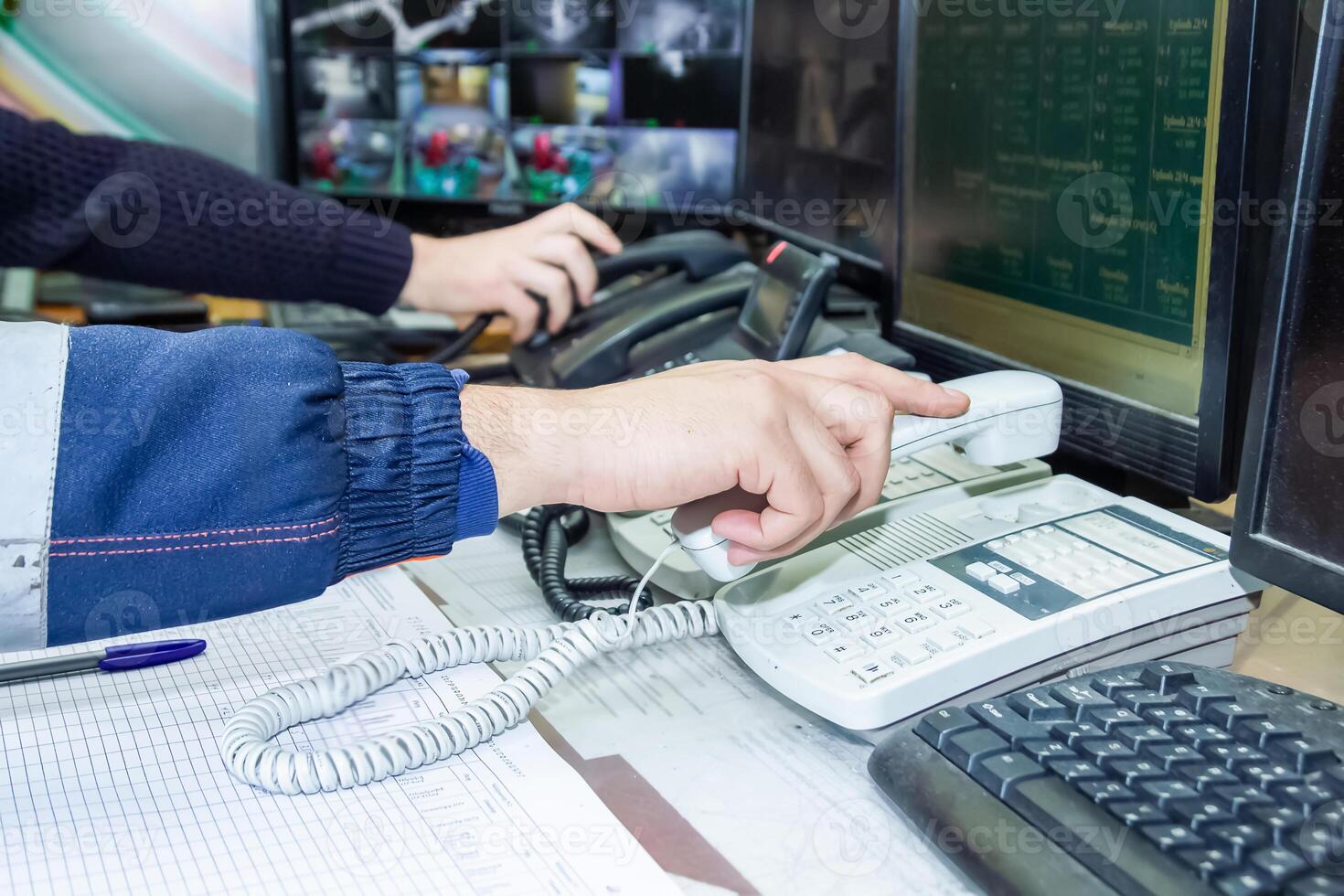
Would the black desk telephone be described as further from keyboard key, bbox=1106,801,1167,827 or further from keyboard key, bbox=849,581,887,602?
keyboard key, bbox=1106,801,1167,827

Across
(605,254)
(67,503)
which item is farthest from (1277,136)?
(605,254)

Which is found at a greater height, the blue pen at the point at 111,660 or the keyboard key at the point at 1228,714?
the keyboard key at the point at 1228,714

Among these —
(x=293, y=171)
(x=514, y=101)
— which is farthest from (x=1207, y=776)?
(x=293, y=171)

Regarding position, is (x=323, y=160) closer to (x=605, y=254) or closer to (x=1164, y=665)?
(x=605, y=254)

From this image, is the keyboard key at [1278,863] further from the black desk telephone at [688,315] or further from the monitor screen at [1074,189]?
the black desk telephone at [688,315]

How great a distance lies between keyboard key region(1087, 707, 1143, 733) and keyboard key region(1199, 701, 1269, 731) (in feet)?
0.10

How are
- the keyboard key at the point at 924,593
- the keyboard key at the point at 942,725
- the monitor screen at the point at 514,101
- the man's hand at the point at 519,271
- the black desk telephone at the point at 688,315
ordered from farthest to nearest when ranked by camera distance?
the monitor screen at the point at 514,101 < the man's hand at the point at 519,271 < the black desk telephone at the point at 688,315 < the keyboard key at the point at 924,593 < the keyboard key at the point at 942,725

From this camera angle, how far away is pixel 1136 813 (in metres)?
0.44

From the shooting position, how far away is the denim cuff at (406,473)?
0.57 metres

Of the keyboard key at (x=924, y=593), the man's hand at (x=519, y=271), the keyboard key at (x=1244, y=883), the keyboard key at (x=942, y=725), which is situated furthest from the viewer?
the man's hand at (x=519, y=271)

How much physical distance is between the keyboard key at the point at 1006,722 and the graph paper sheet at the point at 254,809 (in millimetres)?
155

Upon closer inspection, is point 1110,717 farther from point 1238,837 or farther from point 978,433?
point 978,433

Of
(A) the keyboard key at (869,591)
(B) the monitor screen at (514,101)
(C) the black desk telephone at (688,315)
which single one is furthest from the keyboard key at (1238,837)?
(B) the monitor screen at (514,101)

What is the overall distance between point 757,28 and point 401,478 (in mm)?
891
